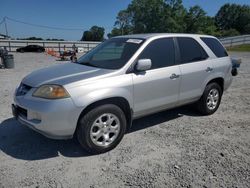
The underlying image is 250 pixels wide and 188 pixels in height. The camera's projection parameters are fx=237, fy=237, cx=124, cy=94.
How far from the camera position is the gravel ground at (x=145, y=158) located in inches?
117

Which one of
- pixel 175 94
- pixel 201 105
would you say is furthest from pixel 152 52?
pixel 201 105

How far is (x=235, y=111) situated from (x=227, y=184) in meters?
3.11

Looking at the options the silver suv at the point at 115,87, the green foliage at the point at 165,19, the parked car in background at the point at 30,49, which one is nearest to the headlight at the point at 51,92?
the silver suv at the point at 115,87

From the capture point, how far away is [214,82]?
5.23 m

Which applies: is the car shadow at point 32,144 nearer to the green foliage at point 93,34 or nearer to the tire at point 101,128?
the tire at point 101,128

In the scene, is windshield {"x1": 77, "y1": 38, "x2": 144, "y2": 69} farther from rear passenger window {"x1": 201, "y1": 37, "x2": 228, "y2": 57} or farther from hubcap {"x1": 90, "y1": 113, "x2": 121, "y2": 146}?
rear passenger window {"x1": 201, "y1": 37, "x2": 228, "y2": 57}

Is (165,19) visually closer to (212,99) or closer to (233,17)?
(233,17)

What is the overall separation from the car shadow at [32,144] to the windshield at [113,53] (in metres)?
1.34

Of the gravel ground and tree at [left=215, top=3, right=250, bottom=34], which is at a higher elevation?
tree at [left=215, top=3, right=250, bottom=34]

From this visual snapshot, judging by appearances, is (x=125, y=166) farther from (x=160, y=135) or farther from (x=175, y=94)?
(x=175, y=94)

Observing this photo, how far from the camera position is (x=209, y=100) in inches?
207

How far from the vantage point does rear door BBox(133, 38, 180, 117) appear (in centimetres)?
386

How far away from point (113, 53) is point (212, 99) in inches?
97.2

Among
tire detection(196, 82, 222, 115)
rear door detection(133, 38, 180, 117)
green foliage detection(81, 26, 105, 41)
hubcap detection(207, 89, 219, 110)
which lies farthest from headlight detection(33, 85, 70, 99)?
green foliage detection(81, 26, 105, 41)
